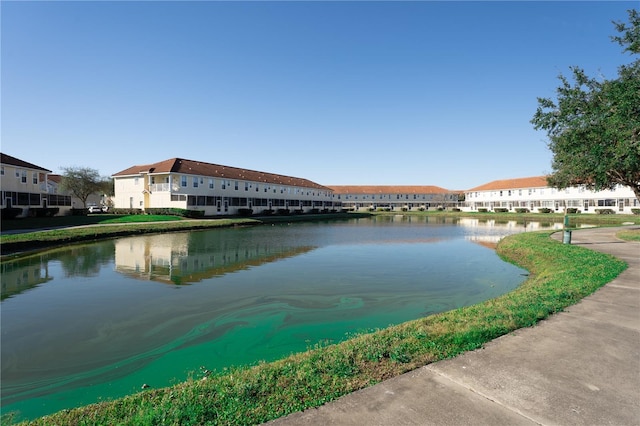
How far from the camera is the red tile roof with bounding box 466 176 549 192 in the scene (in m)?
Result: 68.0

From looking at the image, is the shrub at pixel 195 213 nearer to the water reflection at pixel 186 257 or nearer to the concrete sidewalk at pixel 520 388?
the water reflection at pixel 186 257

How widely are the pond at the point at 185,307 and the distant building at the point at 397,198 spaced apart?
80.6 meters

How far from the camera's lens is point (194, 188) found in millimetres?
45719

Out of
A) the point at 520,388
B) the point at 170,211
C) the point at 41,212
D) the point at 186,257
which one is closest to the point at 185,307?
the point at 520,388

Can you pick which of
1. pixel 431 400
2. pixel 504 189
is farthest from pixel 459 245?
pixel 504 189

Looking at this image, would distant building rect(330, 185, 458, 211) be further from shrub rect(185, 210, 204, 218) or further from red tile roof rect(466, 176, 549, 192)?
Result: shrub rect(185, 210, 204, 218)

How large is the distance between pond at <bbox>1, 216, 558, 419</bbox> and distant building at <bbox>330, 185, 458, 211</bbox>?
80.6 m

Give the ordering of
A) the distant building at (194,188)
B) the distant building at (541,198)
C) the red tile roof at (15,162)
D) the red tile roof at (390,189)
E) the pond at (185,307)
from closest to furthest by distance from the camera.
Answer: the pond at (185,307), the red tile roof at (15,162), the distant building at (194,188), the distant building at (541,198), the red tile roof at (390,189)

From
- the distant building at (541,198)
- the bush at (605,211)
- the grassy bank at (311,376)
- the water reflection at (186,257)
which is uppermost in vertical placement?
the distant building at (541,198)

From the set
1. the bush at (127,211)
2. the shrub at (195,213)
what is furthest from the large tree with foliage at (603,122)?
the bush at (127,211)

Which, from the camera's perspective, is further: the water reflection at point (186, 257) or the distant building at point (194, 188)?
the distant building at point (194, 188)

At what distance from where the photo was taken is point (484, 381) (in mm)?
3980

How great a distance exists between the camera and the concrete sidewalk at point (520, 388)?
130 inches

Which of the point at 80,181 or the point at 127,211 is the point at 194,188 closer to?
the point at 127,211
